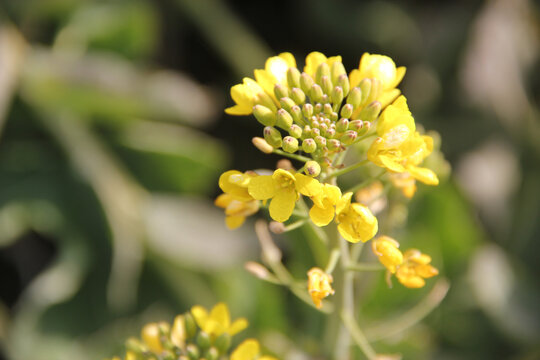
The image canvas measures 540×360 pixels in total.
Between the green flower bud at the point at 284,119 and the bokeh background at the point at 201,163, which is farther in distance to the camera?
the bokeh background at the point at 201,163

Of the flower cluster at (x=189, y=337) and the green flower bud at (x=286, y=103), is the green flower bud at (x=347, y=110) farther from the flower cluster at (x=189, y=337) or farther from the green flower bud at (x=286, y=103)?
the flower cluster at (x=189, y=337)

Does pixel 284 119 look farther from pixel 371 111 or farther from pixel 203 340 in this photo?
pixel 203 340

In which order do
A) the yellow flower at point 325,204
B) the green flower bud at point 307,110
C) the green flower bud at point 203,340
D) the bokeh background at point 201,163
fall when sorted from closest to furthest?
the yellow flower at point 325,204 < the green flower bud at point 307,110 < the green flower bud at point 203,340 < the bokeh background at point 201,163

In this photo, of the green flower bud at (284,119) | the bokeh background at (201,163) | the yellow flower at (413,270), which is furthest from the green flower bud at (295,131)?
the bokeh background at (201,163)

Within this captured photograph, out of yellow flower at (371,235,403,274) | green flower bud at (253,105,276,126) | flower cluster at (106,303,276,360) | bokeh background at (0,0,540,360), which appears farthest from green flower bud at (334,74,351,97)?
bokeh background at (0,0,540,360)

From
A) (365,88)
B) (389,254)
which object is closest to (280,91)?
(365,88)

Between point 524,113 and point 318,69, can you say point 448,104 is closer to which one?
point 524,113
